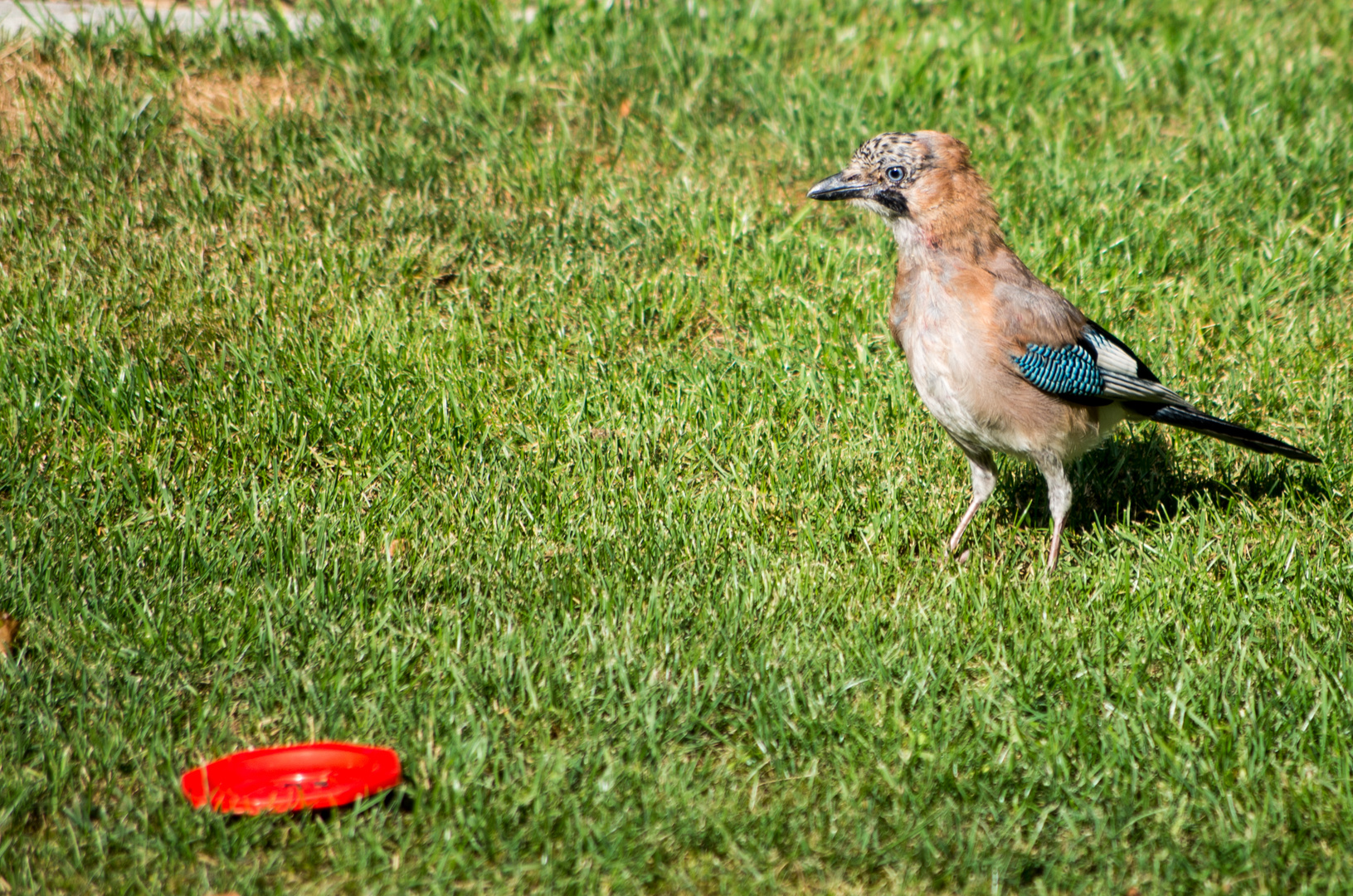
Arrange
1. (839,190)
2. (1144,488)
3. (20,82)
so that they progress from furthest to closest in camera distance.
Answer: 1. (20,82)
2. (1144,488)
3. (839,190)

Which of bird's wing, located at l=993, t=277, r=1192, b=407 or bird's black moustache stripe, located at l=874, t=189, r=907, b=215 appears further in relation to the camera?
bird's black moustache stripe, located at l=874, t=189, r=907, b=215

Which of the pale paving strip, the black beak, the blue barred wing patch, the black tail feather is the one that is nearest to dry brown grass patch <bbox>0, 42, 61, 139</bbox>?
the pale paving strip

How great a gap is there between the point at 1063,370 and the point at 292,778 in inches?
117

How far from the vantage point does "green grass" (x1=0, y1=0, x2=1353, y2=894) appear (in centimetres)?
335

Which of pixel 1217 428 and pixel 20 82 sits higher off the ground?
pixel 20 82

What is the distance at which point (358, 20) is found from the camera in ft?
25.3

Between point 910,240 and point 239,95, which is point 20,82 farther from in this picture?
point 910,240

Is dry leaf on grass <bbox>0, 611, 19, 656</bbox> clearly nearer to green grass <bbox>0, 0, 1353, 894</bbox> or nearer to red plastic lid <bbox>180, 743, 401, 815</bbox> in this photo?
green grass <bbox>0, 0, 1353, 894</bbox>

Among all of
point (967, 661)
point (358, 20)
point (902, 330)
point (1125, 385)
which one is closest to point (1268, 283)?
point (1125, 385)

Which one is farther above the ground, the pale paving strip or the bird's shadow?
the pale paving strip

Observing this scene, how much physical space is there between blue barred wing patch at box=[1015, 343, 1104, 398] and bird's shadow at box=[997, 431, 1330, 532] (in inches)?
25.1

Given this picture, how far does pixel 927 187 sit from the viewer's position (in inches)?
185

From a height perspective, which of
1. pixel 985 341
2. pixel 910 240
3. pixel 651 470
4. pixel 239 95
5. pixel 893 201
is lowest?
pixel 651 470

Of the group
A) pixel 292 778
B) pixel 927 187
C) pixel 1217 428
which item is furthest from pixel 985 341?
pixel 292 778
